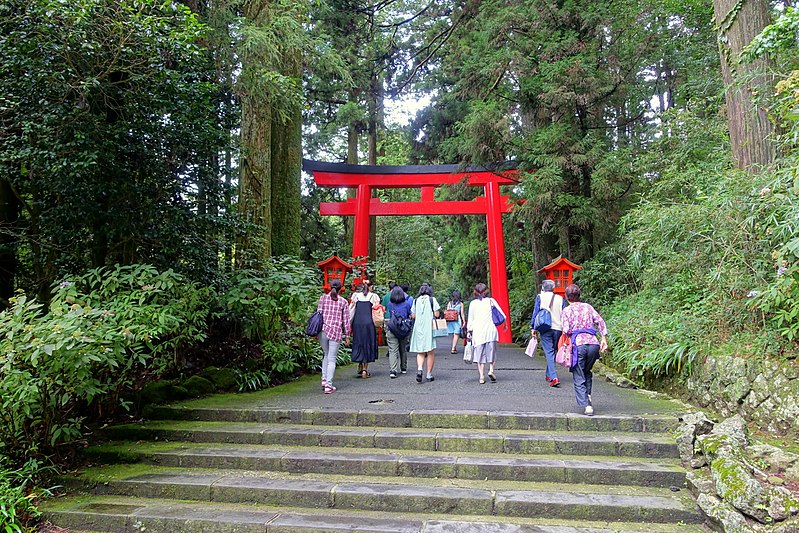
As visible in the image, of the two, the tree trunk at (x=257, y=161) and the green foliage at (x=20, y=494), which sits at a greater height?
the tree trunk at (x=257, y=161)

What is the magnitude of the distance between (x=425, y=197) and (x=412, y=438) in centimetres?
998

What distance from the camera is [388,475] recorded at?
4.20m

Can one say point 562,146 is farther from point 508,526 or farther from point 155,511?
point 155,511

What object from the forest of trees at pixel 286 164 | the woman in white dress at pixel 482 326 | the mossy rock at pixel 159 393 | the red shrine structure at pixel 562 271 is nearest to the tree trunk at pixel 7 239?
the forest of trees at pixel 286 164

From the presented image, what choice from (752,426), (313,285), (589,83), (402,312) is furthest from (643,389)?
(589,83)

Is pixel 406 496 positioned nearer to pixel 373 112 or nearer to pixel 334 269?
pixel 334 269

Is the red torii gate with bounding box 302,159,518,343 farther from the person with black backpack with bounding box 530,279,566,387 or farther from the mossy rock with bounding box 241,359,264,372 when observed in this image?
the mossy rock with bounding box 241,359,264,372

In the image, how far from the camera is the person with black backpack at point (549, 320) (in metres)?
6.58

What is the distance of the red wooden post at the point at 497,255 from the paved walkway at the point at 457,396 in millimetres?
5016

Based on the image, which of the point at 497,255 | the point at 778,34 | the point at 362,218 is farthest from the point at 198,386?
the point at 497,255

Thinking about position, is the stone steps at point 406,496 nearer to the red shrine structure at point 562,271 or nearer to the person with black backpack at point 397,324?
the person with black backpack at point 397,324

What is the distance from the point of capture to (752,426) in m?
4.57

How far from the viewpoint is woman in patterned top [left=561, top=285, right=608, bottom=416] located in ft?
16.1

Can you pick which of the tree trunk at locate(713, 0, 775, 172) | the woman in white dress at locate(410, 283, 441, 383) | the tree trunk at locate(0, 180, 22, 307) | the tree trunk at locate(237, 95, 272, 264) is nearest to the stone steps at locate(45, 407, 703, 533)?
the woman in white dress at locate(410, 283, 441, 383)
